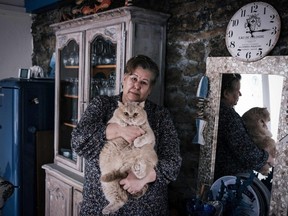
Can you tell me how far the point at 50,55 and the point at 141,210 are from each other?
2.87m

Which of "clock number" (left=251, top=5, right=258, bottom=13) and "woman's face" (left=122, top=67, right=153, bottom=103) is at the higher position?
"clock number" (left=251, top=5, right=258, bottom=13)

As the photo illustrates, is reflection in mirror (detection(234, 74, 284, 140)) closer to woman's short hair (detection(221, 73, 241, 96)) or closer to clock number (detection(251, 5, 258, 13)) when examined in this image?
woman's short hair (detection(221, 73, 241, 96))

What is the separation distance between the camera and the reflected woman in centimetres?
186

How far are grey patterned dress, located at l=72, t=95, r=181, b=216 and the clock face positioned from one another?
64cm

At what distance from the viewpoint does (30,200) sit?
3088 millimetres

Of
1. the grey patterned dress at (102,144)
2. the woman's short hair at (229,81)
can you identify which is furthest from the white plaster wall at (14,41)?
the woman's short hair at (229,81)

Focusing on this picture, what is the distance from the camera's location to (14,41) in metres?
4.22

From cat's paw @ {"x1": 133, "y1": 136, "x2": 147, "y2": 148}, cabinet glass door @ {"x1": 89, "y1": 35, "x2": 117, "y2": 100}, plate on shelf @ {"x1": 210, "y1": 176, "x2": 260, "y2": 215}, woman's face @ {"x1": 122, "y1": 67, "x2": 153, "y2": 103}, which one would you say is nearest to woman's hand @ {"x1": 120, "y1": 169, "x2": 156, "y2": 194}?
cat's paw @ {"x1": 133, "y1": 136, "x2": 147, "y2": 148}

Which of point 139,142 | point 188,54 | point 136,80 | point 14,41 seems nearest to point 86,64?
point 188,54

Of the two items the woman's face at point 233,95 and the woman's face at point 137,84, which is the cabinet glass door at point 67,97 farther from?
the woman's face at point 233,95

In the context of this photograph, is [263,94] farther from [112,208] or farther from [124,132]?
[112,208]

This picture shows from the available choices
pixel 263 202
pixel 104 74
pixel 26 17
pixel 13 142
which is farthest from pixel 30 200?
pixel 26 17

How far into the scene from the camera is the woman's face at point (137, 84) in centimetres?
162

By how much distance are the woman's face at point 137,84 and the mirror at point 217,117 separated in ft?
1.84
